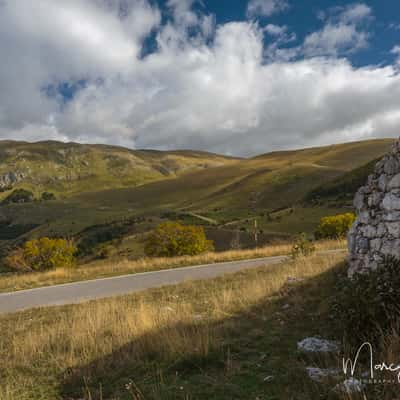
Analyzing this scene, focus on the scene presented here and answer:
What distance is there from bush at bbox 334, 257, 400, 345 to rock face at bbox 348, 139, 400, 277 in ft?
4.82

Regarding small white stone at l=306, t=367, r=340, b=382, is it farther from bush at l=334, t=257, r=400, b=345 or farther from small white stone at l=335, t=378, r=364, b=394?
bush at l=334, t=257, r=400, b=345

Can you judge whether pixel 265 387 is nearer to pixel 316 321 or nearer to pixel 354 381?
pixel 354 381

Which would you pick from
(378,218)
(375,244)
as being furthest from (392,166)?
(375,244)

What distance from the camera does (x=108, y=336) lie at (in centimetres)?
685

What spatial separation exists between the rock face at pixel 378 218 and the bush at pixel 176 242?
2046 cm

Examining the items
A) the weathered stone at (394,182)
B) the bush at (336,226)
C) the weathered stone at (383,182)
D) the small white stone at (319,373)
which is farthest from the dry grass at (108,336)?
the bush at (336,226)

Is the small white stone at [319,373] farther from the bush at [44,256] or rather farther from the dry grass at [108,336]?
the bush at [44,256]

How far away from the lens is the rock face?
6746 millimetres

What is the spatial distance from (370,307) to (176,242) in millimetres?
24031

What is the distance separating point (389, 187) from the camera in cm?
694

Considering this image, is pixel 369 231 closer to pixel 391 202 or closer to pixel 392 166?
pixel 391 202

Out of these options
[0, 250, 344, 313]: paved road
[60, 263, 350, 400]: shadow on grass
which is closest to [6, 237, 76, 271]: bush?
[0, 250, 344, 313]: paved road

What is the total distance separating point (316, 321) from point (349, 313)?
1708mm

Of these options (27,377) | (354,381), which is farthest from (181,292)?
(354,381)
